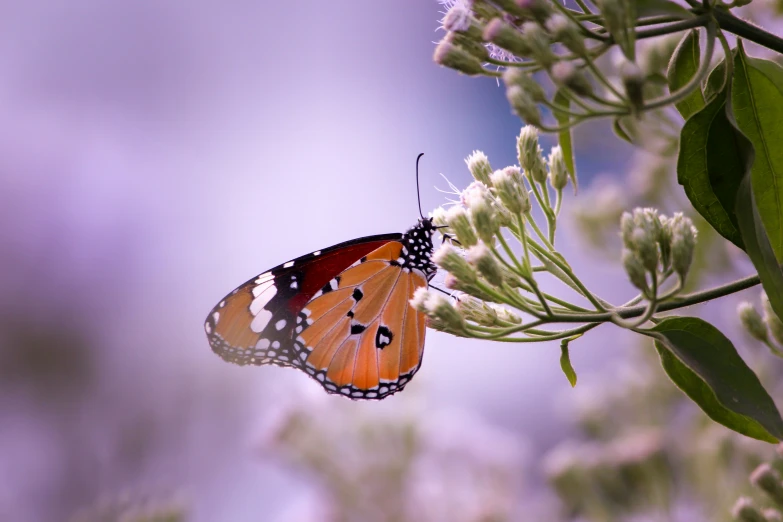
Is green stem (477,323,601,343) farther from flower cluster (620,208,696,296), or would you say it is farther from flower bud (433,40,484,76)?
flower bud (433,40,484,76)

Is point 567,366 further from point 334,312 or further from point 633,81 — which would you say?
point 334,312

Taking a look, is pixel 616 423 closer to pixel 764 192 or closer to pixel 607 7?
pixel 764 192

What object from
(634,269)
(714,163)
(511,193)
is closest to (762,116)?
(714,163)

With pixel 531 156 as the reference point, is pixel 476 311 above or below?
below

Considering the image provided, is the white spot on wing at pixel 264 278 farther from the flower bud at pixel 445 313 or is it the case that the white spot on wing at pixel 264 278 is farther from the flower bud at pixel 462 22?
the flower bud at pixel 462 22

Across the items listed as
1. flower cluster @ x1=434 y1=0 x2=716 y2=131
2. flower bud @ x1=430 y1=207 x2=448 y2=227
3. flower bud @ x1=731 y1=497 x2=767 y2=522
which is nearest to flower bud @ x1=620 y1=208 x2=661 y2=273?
flower cluster @ x1=434 y1=0 x2=716 y2=131

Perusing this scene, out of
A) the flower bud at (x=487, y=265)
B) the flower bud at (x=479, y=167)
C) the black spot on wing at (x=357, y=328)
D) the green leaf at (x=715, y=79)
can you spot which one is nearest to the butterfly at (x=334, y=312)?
the black spot on wing at (x=357, y=328)
